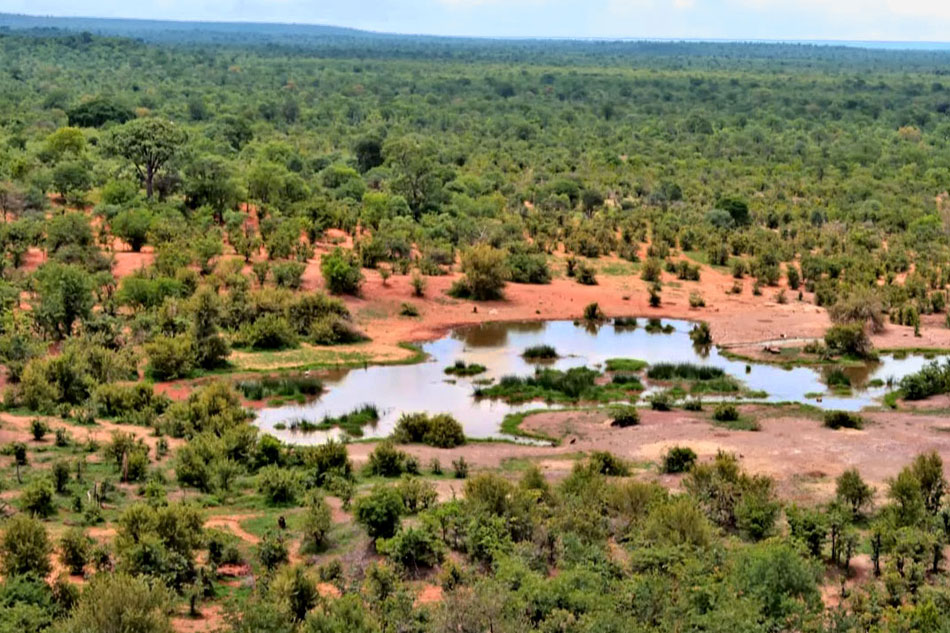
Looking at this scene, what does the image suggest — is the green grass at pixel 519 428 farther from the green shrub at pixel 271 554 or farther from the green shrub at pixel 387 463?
the green shrub at pixel 271 554

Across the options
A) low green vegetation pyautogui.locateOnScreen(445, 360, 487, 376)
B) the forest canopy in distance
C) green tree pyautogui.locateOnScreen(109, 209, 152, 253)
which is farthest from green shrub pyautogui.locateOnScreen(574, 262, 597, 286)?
green tree pyautogui.locateOnScreen(109, 209, 152, 253)

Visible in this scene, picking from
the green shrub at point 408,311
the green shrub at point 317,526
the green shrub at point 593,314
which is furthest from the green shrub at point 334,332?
the green shrub at point 317,526

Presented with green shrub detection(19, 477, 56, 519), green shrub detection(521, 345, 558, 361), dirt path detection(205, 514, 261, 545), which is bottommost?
green shrub detection(521, 345, 558, 361)

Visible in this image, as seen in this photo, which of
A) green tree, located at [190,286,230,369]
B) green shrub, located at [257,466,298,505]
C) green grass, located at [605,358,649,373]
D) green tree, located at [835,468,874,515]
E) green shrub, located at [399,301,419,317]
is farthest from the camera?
green shrub, located at [399,301,419,317]

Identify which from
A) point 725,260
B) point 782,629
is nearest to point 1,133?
point 725,260

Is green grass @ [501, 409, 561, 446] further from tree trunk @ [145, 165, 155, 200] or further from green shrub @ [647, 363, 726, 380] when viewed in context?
tree trunk @ [145, 165, 155, 200]

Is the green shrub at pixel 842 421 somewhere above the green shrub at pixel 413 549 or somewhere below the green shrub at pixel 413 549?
below

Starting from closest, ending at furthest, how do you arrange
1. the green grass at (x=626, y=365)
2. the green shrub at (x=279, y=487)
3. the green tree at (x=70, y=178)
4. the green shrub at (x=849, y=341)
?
1. the green shrub at (x=279, y=487)
2. the green grass at (x=626, y=365)
3. the green shrub at (x=849, y=341)
4. the green tree at (x=70, y=178)

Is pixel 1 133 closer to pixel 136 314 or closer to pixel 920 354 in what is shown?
pixel 136 314
